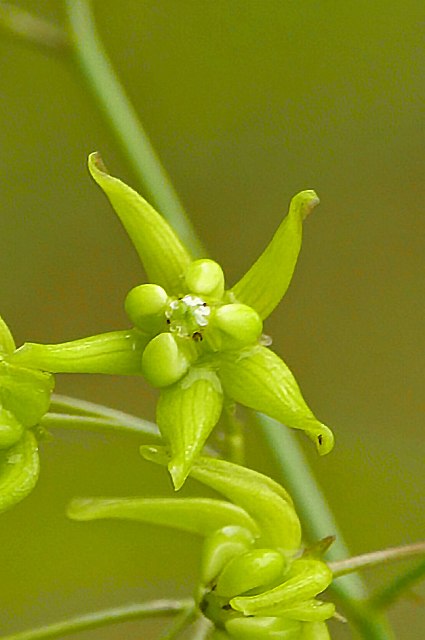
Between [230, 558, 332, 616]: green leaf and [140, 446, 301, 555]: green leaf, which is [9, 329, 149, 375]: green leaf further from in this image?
[230, 558, 332, 616]: green leaf

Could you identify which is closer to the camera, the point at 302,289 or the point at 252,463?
the point at 252,463

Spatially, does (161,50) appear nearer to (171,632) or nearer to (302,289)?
(302,289)

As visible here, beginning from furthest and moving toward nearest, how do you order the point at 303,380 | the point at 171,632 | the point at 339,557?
the point at 303,380 → the point at 339,557 → the point at 171,632

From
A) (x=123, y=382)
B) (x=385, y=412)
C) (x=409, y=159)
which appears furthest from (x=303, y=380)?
(x=409, y=159)

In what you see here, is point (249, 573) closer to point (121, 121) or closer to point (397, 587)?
point (397, 587)

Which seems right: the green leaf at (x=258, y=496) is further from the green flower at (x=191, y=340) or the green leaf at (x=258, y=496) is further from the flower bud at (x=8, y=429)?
the flower bud at (x=8, y=429)

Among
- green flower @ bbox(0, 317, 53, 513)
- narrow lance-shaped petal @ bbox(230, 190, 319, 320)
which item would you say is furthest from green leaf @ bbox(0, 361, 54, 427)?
narrow lance-shaped petal @ bbox(230, 190, 319, 320)

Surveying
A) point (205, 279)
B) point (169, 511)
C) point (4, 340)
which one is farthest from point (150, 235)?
point (169, 511)
